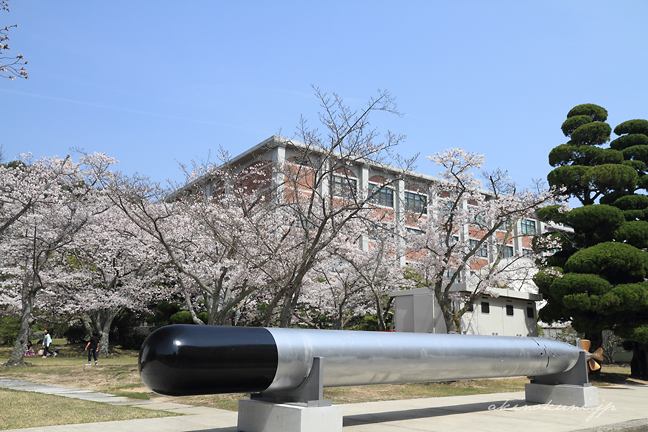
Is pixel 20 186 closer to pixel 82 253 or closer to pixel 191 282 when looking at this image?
pixel 82 253

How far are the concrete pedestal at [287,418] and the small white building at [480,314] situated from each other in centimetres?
1249

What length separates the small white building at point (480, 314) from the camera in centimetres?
1805

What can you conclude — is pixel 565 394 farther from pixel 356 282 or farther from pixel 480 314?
pixel 356 282

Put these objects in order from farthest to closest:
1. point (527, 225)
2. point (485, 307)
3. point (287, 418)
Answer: point (527, 225), point (485, 307), point (287, 418)

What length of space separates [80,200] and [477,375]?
21403mm

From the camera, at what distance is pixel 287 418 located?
226 inches

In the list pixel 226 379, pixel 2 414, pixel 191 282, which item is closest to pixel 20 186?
pixel 191 282

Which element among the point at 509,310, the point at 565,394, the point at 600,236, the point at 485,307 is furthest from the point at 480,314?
the point at 565,394

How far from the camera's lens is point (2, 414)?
8.13 meters

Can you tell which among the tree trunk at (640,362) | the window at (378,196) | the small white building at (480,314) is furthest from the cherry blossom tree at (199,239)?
the tree trunk at (640,362)

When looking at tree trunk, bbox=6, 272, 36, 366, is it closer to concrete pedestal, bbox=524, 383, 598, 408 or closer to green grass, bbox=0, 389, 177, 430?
green grass, bbox=0, 389, 177, 430

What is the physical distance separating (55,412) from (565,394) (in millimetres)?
9028

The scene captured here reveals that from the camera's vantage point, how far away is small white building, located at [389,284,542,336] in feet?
59.2

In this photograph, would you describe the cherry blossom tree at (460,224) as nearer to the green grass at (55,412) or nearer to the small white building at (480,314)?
the small white building at (480,314)
